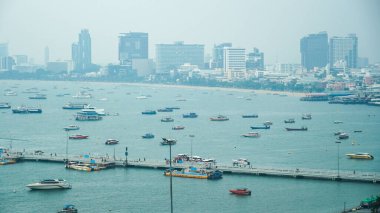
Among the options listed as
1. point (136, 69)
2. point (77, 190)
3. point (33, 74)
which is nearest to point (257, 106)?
point (77, 190)

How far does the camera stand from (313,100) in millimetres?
41656

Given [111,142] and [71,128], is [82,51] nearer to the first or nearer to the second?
[71,128]

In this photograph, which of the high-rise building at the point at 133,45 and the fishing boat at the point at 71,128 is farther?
the high-rise building at the point at 133,45

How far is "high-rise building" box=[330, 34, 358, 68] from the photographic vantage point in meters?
76.1

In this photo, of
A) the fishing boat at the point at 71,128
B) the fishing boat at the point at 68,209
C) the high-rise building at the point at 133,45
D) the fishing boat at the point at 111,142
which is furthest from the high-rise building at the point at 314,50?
the fishing boat at the point at 68,209

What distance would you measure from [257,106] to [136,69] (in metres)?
40.0

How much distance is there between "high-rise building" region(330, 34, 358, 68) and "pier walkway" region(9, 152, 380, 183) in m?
62.1

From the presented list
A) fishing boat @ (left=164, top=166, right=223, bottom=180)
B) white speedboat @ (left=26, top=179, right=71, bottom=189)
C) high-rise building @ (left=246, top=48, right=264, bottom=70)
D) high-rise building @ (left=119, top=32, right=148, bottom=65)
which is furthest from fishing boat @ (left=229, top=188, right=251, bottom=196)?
high-rise building @ (left=119, top=32, right=148, bottom=65)

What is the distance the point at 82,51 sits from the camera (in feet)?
303

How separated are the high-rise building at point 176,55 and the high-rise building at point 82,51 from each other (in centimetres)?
1691

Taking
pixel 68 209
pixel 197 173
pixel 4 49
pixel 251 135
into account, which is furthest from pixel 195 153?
pixel 4 49

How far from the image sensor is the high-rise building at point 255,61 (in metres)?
73.7

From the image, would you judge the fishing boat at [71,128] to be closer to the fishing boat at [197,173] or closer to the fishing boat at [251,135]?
the fishing boat at [251,135]

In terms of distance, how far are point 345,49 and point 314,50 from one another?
3090 millimetres
